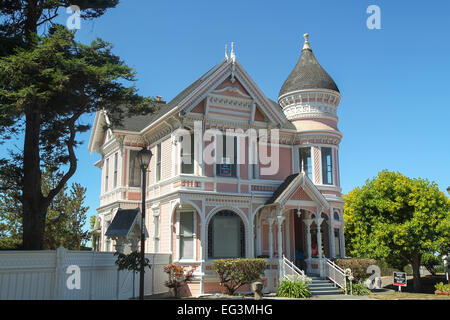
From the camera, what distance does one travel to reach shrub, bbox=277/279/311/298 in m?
19.0

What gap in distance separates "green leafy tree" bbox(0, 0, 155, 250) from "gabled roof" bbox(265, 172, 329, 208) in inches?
301

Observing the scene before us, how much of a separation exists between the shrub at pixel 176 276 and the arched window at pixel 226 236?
1527 millimetres

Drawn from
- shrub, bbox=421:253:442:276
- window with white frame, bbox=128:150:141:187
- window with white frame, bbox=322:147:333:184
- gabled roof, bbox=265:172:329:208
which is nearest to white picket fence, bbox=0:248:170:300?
window with white frame, bbox=128:150:141:187

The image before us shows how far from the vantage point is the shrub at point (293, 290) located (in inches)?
748

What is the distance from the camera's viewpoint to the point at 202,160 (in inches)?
826

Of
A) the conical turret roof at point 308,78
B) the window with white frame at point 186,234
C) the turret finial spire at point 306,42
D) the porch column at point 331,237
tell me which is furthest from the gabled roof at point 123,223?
the turret finial spire at point 306,42

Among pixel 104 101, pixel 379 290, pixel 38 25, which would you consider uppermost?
pixel 38 25

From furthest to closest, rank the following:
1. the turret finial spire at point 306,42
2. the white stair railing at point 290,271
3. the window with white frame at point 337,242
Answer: the turret finial spire at point 306,42
the window with white frame at point 337,242
the white stair railing at point 290,271

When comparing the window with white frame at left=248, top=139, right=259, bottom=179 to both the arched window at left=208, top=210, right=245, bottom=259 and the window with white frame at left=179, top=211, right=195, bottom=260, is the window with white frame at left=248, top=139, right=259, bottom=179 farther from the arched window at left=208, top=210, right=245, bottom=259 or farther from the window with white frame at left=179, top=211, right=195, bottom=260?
the window with white frame at left=179, top=211, right=195, bottom=260

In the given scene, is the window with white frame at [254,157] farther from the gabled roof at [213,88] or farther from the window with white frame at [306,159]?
the window with white frame at [306,159]

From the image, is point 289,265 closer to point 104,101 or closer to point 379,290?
point 379,290

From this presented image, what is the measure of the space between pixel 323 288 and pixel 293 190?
16.1 feet
